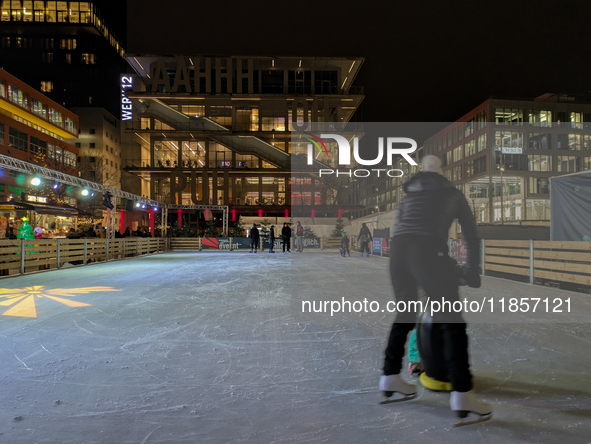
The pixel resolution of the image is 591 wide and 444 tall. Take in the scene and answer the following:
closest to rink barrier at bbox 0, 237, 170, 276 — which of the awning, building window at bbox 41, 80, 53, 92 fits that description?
the awning

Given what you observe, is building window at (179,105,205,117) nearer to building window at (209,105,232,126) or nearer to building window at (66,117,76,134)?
building window at (209,105,232,126)

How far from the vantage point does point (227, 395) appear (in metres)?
2.75

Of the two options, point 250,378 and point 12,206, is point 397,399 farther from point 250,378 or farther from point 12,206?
point 12,206

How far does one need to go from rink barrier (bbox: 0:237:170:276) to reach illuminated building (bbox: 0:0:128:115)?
60685 mm

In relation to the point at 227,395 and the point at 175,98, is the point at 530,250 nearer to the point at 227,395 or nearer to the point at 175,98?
the point at 227,395

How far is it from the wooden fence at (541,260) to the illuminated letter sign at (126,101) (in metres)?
39.6

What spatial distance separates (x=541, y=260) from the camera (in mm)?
9008

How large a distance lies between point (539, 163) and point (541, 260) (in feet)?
130

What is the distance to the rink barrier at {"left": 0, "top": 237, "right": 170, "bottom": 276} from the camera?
1075cm

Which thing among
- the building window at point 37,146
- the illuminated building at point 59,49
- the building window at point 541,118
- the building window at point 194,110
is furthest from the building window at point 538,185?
the illuminated building at point 59,49

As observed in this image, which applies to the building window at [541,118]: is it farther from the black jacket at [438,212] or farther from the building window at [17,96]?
the building window at [17,96]

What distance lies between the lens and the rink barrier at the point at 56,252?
10.8 metres

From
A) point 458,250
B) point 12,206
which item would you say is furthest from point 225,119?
point 458,250

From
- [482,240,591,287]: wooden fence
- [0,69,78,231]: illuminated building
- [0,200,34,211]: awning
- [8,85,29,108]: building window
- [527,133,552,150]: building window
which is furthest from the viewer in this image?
[527,133,552,150]: building window
